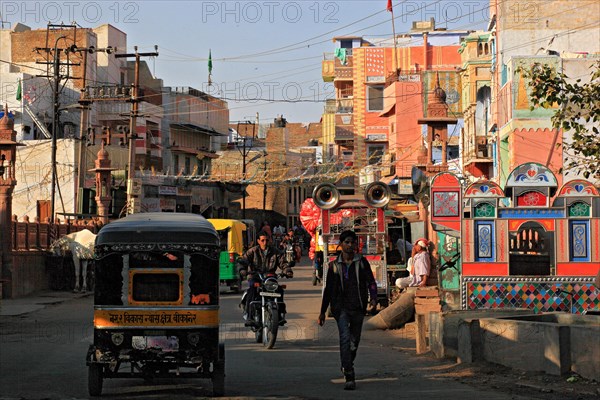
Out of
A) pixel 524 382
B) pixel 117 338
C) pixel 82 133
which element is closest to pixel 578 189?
pixel 524 382

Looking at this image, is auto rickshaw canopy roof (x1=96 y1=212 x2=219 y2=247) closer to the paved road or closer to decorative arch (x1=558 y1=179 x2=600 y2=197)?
the paved road

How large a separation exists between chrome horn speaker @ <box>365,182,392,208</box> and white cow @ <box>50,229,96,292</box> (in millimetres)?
11366

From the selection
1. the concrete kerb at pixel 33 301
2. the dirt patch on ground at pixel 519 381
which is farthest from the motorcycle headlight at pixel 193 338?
the concrete kerb at pixel 33 301

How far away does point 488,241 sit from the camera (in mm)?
18969

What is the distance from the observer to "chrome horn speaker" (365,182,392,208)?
930 inches

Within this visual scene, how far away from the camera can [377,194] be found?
23.8 metres

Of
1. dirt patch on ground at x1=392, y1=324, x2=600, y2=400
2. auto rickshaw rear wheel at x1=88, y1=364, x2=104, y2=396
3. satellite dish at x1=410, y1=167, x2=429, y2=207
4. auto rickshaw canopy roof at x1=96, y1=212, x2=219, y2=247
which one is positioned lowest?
dirt patch on ground at x1=392, y1=324, x2=600, y2=400

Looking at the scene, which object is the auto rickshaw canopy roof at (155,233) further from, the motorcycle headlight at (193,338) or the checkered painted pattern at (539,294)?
the checkered painted pattern at (539,294)

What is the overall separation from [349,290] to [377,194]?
1187cm

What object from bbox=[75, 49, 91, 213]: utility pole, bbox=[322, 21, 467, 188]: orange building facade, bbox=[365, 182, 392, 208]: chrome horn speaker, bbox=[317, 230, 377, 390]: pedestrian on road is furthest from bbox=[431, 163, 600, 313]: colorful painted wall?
bbox=[322, 21, 467, 188]: orange building facade

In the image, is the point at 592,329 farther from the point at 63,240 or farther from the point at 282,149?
the point at 282,149

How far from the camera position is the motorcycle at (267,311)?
51.6 ft

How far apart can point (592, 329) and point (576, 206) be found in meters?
8.52

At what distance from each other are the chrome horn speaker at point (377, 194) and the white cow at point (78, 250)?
11.4 m
